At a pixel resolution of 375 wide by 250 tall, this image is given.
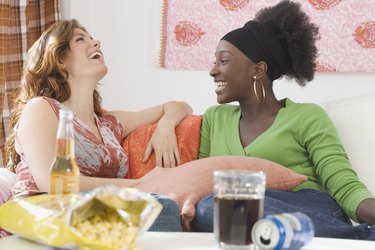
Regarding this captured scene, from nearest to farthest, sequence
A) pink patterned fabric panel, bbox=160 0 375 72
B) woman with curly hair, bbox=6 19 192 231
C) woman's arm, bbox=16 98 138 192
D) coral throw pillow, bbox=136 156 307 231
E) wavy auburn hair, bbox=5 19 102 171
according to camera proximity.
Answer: coral throw pillow, bbox=136 156 307 231
woman's arm, bbox=16 98 138 192
woman with curly hair, bbox=6 19 192 231
wavy auburn hair, bbox=5 19 102 171
pink patterned fabric panel, bbox=160 0 375 72

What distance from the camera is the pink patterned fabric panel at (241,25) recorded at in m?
2.80

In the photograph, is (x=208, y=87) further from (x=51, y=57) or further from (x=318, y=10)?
(x=51, y=57)

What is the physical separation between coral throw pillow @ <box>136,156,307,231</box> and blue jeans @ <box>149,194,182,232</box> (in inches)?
4.5

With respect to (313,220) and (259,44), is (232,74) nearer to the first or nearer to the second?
(259,44)

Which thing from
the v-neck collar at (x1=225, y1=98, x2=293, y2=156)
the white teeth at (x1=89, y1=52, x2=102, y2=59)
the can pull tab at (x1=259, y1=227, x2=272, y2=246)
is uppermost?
the white teeth at (x1=89, y1=52, x2=102, y2=59)

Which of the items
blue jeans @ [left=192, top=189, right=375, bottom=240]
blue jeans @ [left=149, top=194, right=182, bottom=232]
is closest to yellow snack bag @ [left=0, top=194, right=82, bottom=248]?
blue jeans @ [left=149, top=194, right=182, bottom=232]

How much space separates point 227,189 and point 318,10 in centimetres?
195

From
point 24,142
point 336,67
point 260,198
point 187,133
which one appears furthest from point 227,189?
point 336,67

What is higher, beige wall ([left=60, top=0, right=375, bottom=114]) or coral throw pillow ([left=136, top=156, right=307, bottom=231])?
beige wall ([left=60, top=0, right=375, bottom=114])

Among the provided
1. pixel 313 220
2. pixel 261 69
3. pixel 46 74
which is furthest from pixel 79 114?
pixel 313 220

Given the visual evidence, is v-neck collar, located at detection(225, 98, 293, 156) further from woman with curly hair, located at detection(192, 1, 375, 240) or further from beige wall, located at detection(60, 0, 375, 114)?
beige wall, located at detection(60, 0, 375, 114)

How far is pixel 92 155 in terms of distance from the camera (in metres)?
2.06

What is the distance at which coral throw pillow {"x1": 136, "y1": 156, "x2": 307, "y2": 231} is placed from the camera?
66.9 inches

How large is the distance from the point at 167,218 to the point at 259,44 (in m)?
0.98
